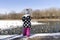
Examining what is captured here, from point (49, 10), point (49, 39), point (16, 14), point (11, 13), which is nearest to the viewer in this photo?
point (49, 39)

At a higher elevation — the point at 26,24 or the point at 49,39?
the point at 26,24

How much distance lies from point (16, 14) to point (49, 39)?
39.1m

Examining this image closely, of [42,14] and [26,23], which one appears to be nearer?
[26,23]

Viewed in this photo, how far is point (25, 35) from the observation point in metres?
10.4

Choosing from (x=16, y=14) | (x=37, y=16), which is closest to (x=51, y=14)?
(x=37, y=16)

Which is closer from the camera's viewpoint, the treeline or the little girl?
the little girl

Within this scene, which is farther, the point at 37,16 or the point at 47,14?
the point at 47,14

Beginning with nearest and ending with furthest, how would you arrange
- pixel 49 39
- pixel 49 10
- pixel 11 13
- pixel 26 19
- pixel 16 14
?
1. pixel 49 39
2. pixel 26 19
3. pixel 16 14
4. pixel 11 13
5. pixel 49 10

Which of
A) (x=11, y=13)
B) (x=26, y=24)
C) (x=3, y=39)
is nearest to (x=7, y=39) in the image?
(x=3, y=39)

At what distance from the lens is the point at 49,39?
30.3 ft

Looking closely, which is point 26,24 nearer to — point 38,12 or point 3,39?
point 3,39

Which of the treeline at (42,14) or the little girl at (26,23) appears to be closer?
the little girl at (26,23)

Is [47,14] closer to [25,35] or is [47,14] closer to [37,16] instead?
[37,16]

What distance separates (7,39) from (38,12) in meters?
43.7
